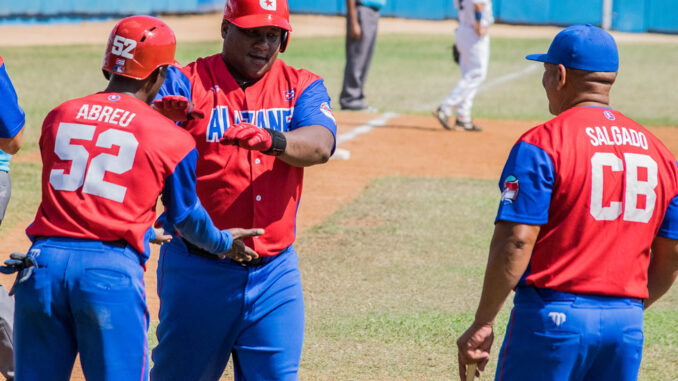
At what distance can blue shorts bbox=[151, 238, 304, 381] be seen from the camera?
13.3 feet

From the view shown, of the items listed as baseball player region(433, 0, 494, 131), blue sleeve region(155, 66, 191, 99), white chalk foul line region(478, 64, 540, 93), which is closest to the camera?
blue sleeve region(155, 66, 191, 99)

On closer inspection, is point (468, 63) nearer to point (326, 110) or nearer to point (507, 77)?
point (507, 77)

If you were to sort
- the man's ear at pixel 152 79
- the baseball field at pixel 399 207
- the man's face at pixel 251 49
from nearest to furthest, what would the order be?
the man's ear at pixel 152 79, the man's face at pixel 251 49, the baseball field at pixel 399 207

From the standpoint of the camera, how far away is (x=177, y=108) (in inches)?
152

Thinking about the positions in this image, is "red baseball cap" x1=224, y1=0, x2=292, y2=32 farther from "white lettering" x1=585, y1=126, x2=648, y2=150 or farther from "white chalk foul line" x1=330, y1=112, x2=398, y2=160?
"white chalk foul line" x1=330, y1=112, x2=398, y2=160

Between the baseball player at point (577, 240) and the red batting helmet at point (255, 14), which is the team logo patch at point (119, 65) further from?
the baseball player at point (577, 240)

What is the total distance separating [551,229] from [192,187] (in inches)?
52.8

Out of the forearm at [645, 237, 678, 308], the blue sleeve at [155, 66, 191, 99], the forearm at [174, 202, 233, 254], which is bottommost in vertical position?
the forearm at [645, 237, 678, 308]

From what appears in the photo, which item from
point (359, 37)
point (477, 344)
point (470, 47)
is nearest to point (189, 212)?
point (477, 344)

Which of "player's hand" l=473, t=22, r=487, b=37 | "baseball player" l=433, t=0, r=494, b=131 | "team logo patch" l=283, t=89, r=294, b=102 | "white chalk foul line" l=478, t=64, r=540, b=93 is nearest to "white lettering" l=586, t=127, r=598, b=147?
"team logo patch" l=283, t=89, r=294, b=102

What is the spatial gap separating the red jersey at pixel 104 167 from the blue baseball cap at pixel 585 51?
1449mm

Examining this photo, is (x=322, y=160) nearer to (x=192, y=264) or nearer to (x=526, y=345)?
(x=192, y=264)

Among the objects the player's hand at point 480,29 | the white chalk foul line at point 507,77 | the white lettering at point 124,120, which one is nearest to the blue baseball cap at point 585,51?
the white lettering at point 124,120

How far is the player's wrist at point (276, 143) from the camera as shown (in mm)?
3801
